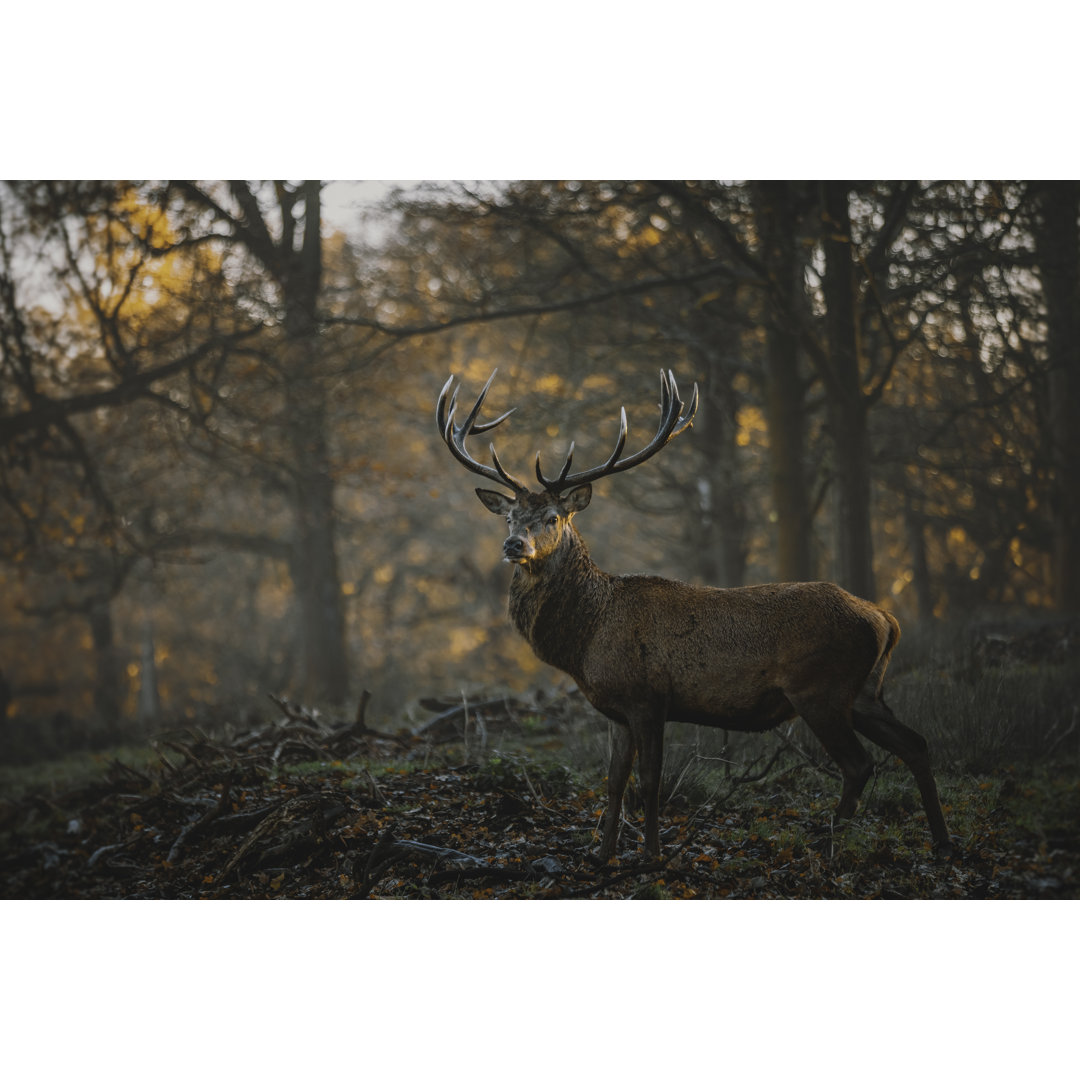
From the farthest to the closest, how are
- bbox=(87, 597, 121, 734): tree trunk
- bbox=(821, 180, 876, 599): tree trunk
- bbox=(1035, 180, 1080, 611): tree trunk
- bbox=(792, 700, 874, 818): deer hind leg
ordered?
bbox=(87, 597, 121, 734): tree trunk, bbox=(821, 180, 876, 599): tree trunk, bbox=(1035, 180, 1080, 611): tree trunk, bbox=(792, 700, 874, 818): deer hind leg

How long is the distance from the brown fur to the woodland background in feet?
7.57

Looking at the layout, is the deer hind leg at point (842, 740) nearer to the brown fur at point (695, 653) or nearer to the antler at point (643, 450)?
the brown fur at point (695, 653)

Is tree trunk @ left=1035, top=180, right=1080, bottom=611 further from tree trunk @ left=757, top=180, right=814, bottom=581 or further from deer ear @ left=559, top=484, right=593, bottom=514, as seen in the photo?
deer ear @ left=559, top=484, right=593, bottom=514

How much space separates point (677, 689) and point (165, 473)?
562 cm

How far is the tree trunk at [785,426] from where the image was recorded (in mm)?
7137

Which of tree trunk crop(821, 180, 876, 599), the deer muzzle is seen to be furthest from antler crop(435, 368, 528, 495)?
tree trunk crop(821, 180, 876, 599)

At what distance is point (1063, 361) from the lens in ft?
20.0

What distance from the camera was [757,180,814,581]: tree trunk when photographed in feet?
23.4

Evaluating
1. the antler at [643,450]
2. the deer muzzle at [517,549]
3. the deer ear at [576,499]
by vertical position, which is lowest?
the deer muzzle at [517,549]

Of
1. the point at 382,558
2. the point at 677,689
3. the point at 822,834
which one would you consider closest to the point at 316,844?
the point at 677,689

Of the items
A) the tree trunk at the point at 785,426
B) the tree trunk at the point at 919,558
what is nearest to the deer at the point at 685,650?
the tree trunk at the point at 785,426

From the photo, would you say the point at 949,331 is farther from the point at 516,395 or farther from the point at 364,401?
the point at 364,401

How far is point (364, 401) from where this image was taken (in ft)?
28.5

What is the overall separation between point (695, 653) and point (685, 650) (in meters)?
0.05
